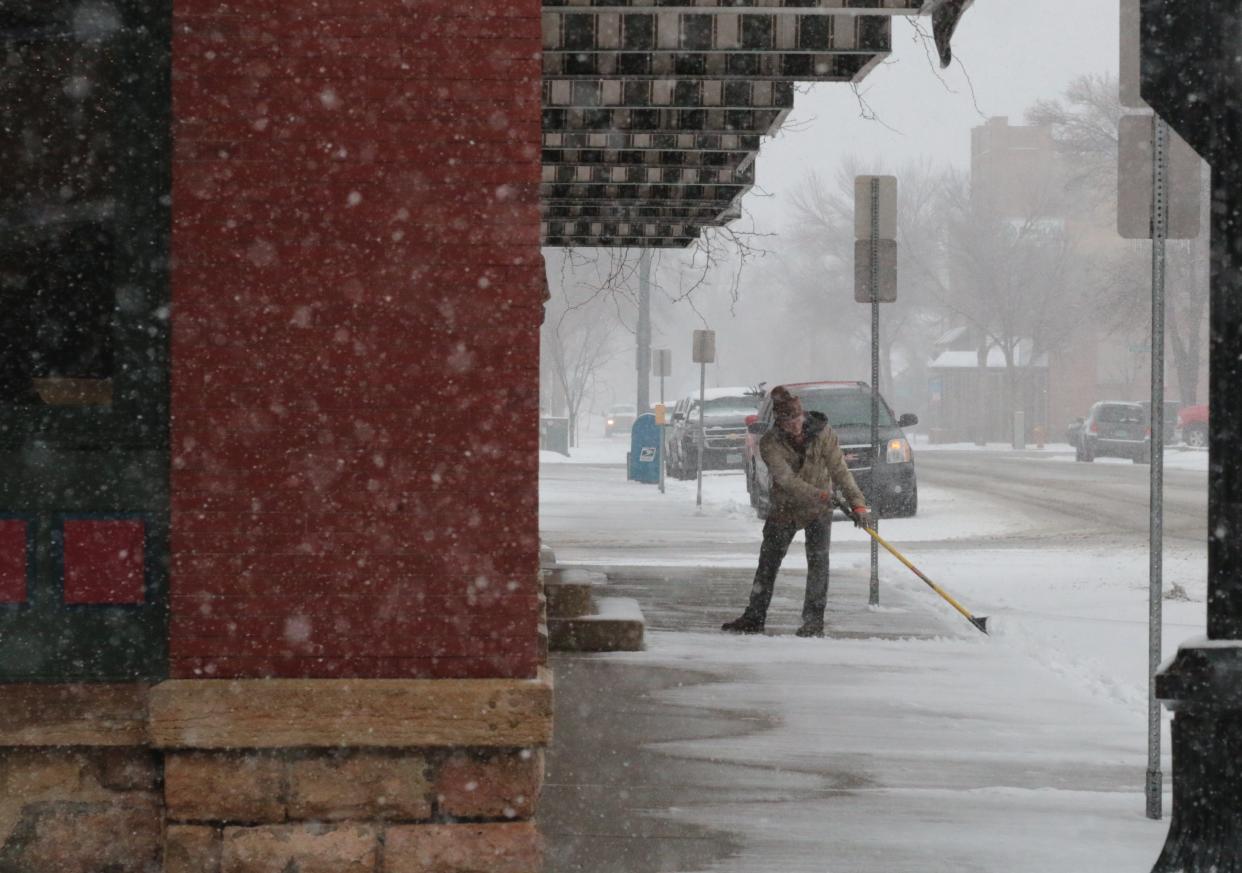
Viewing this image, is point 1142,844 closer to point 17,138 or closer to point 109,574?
point 109,574

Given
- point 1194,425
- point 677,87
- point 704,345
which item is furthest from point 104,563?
point 1194,425

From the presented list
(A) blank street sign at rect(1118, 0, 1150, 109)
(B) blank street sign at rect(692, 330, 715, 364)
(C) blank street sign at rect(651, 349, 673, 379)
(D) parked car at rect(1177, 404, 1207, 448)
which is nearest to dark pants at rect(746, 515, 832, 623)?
(A) blank street sign at rect(1118, 0, 1150, 109)

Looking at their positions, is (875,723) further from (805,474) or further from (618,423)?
(618,423)

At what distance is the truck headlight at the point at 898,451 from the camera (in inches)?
827

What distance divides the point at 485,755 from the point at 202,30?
7.72 feet

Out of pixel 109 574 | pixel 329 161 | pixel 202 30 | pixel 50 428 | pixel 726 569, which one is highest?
pixel 202 30

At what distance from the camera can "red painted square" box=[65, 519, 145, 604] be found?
4.98m

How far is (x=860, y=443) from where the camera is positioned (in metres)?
21.3

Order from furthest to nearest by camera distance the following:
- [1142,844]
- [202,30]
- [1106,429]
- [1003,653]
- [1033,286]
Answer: [1033,286] < [1106,429] < [1003,653] < [1142,844] < [202,30]

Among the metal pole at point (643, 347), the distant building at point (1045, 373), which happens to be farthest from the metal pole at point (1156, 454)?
the distant building at point (1045, 373)

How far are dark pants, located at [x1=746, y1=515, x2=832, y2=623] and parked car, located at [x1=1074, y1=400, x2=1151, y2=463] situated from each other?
33.5 metres

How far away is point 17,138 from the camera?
5.24m

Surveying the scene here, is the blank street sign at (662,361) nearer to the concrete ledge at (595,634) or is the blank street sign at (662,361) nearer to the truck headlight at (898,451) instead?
the truck headlight at (898,451)

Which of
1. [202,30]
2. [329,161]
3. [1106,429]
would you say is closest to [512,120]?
[329,161]
